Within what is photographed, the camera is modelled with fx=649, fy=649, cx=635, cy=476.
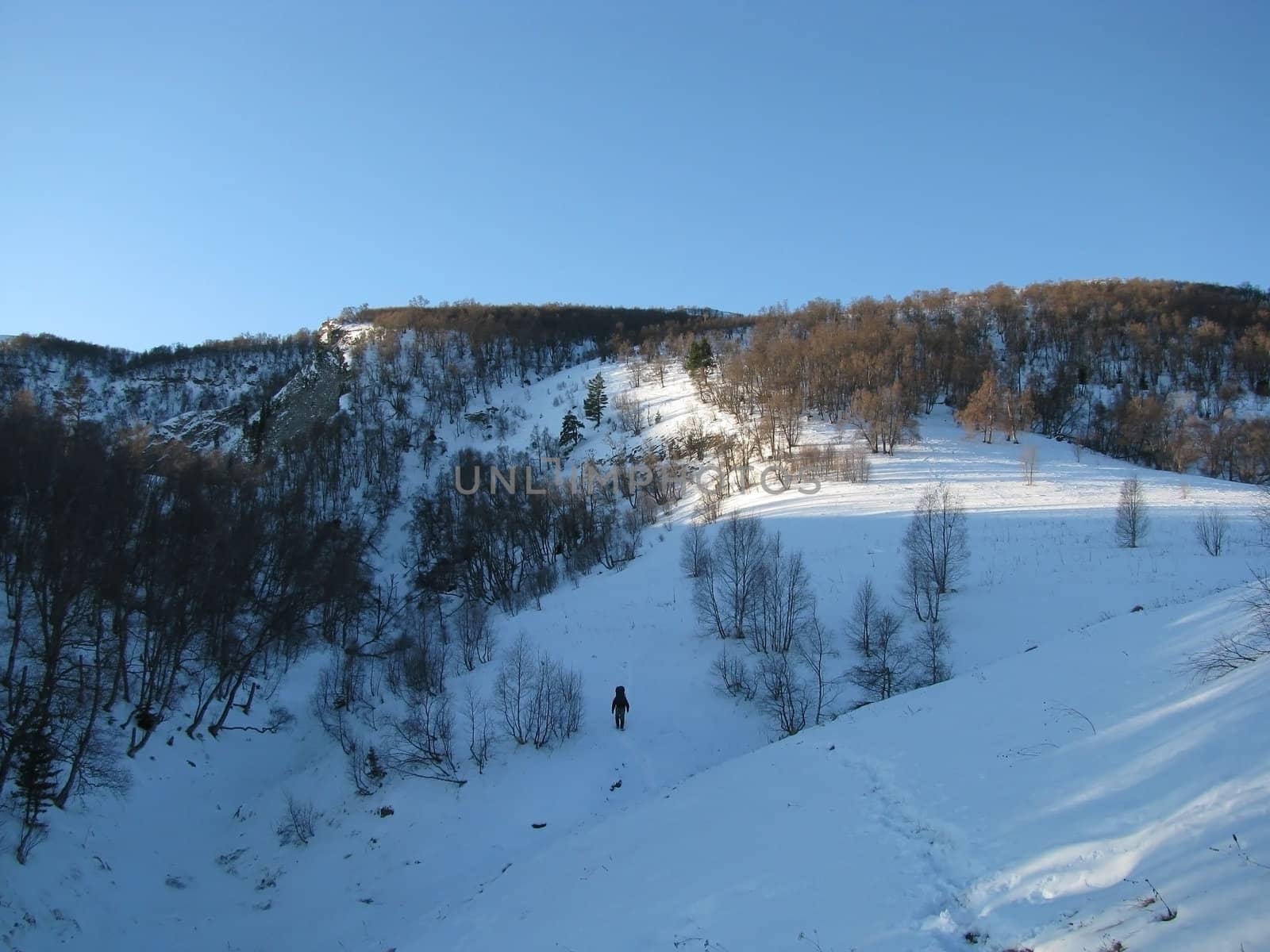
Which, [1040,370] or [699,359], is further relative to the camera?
[1040,370]

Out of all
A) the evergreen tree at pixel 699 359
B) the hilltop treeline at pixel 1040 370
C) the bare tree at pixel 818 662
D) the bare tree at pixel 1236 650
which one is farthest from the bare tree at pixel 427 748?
the evergreen tree at pixel 699 359

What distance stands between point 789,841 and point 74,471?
98.5 ft

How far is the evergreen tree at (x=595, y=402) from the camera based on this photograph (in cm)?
8056

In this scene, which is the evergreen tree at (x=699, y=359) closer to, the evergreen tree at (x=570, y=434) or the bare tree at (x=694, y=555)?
the evergreen tree at (x=570, y=434)

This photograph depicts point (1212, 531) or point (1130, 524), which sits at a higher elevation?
point (1130, 524)

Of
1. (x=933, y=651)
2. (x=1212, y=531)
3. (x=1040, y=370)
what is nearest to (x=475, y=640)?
(x=933, y=651)

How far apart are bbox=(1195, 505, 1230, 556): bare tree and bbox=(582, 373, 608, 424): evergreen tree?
195ft

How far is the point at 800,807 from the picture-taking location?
10625mm

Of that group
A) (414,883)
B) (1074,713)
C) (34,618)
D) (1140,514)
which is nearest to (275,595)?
(34,618)

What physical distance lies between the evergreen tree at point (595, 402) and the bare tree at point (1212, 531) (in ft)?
195

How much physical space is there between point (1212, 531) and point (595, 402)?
61.6 m

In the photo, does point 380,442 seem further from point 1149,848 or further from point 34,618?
point 1149,848

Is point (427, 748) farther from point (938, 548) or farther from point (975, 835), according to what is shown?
point (938, 548)

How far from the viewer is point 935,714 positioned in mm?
12742
